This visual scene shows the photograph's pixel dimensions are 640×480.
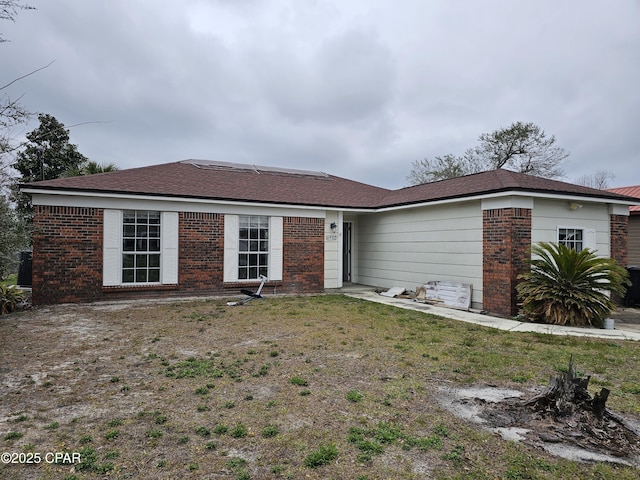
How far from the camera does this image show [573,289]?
7.91 metres

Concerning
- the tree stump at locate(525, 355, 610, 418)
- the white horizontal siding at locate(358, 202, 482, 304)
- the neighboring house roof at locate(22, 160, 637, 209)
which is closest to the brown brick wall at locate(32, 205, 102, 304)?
the neighboring house roof at locate(22, 160, 637, 209)

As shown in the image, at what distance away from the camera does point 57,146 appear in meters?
21.6

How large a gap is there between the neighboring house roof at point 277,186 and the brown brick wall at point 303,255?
0.77 metres

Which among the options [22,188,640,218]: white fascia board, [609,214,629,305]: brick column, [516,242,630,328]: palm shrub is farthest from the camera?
[609,214,629,305]: brick column

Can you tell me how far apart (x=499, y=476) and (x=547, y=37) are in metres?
15.3

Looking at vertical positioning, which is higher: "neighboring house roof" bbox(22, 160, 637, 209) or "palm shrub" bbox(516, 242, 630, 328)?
"neighboring house roof" bbox(22, 160, 637, 209)

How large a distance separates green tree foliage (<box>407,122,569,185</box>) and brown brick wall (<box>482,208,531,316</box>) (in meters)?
20.7

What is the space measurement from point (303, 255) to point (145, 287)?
491 cm

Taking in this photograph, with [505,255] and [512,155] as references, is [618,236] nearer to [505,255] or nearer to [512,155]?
[505,255]

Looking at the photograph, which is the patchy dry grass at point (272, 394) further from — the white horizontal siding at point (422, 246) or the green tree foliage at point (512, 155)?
the green tree foliage at point (512, 155)

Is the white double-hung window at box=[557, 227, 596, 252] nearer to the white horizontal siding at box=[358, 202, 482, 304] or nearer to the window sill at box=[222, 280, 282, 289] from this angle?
the white horizontal siding at box=[358, 202, 482, 304]

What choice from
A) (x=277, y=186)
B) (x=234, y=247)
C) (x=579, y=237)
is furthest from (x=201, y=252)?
(x=579, y=237)

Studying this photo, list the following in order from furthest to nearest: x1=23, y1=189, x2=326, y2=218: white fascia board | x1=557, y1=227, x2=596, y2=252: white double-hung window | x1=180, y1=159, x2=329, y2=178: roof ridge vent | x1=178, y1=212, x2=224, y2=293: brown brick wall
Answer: x1=180, y1=159, x2=329, y2=178: roof ridge vent → x1=178, y1=212, x2=224, y2=293: brown brick wall → x1=557, y1=227, x2=596, y2=252: white double-hung window → x1=23, y1=189, x2=326, y2=218: white fascia board

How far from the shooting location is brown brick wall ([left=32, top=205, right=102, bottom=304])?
925 cm
